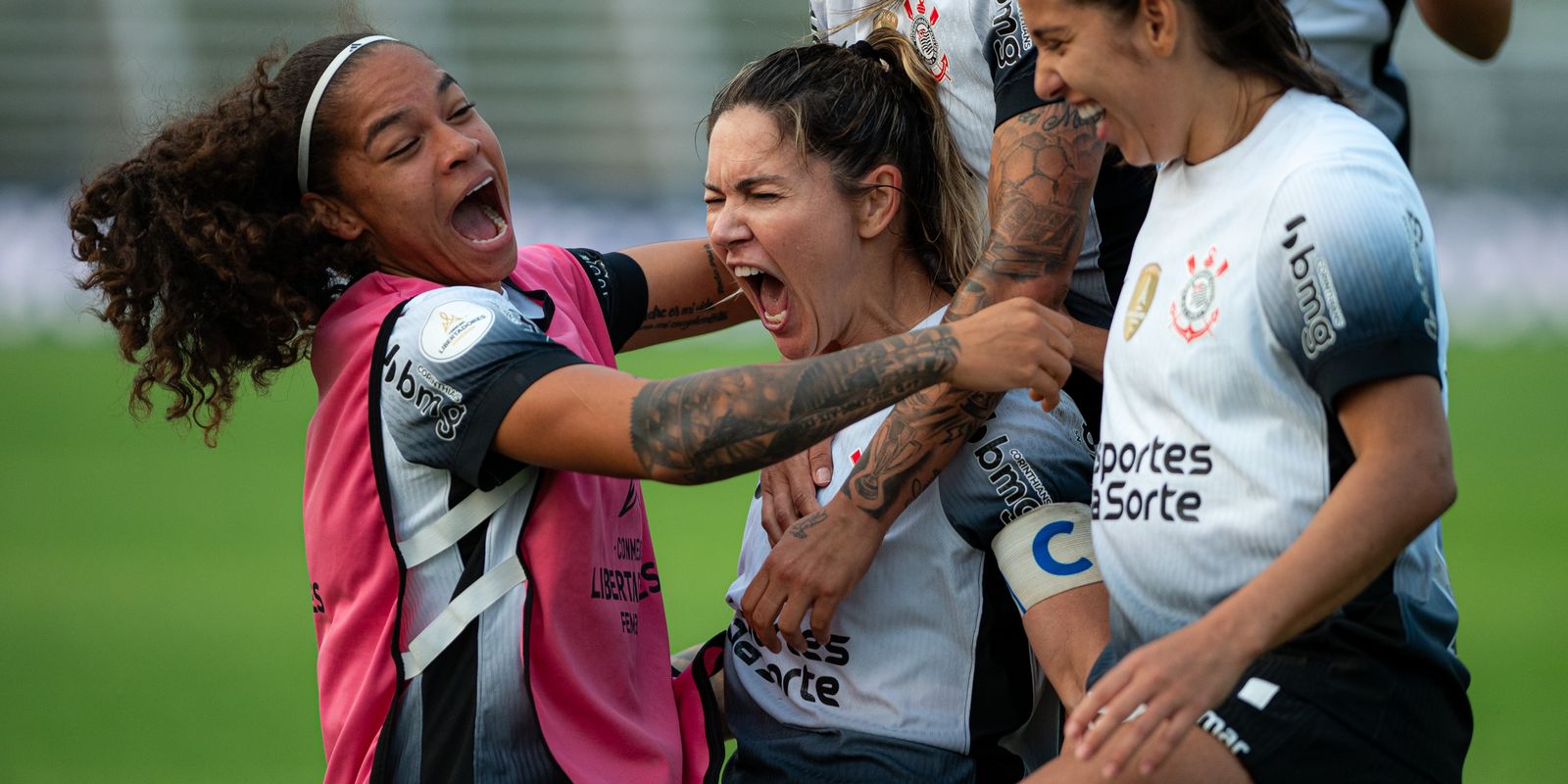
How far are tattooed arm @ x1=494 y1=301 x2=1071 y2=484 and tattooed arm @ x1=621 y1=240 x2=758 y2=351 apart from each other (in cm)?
112

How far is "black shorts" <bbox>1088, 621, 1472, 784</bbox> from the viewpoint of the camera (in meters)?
2.43

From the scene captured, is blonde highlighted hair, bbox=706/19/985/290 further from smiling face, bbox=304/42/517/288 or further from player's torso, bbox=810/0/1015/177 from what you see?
smiling face, bbox=304/42/517/288

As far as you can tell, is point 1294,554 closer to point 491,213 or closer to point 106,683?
point 491,213

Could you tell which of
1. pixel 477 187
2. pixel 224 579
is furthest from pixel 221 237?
Answer: pixel 224 579

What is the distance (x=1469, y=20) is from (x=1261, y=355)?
1.39 meters

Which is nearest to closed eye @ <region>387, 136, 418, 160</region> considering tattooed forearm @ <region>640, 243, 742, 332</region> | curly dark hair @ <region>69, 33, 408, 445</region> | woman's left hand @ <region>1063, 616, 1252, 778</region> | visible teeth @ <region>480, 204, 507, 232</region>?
curly dark hair @ <region>69, 33, 408, 445</region>

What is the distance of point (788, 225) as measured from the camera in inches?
142

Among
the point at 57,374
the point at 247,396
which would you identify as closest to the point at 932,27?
the point at 247,396

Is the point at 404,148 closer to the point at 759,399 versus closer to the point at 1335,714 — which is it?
the point at 759,399

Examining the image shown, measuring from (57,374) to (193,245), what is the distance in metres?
14.2

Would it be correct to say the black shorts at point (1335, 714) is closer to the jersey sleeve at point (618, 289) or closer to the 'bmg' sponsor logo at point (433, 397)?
the 'bmg' sponsor logo at point (433, 397)

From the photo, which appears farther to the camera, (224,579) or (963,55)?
(224,579)

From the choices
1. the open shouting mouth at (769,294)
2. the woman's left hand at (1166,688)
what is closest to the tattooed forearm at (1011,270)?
the open shouting mouth at (769,294)

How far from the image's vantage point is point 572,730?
324 centimetres
